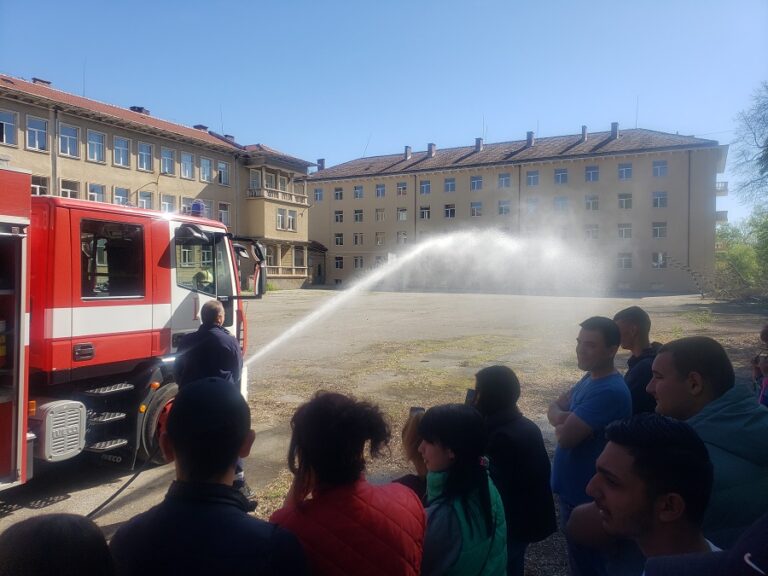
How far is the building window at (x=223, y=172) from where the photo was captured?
46.8 m

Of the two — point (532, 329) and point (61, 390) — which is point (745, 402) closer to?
point (61, 390)

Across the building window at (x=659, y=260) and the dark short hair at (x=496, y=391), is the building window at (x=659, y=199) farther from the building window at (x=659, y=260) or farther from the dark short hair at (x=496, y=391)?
the dark short hair at (x=496, y=391)

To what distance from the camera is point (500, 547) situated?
228 centimetres

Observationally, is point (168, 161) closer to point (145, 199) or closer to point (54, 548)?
point (145, 199)

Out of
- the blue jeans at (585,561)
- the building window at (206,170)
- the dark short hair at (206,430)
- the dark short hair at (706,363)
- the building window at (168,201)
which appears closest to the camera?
the dark short hair at (206,430)

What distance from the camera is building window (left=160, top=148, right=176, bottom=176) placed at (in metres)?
41.8

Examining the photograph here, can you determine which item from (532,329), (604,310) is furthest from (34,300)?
(604,310)

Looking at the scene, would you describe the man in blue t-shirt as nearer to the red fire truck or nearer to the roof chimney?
the red fire truck

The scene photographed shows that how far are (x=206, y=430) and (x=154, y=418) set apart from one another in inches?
175

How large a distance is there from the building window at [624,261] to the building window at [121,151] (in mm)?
42047

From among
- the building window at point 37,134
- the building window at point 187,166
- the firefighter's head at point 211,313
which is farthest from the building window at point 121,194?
the firefighter's head at point 211,313

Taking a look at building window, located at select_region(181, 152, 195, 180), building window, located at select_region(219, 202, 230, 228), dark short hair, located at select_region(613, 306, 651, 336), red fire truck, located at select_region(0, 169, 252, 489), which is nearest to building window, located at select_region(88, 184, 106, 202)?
building window, located at select_region(181, 152, 195, 180)

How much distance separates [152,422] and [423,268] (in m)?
54.5

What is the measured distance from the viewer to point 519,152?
58.1 m
